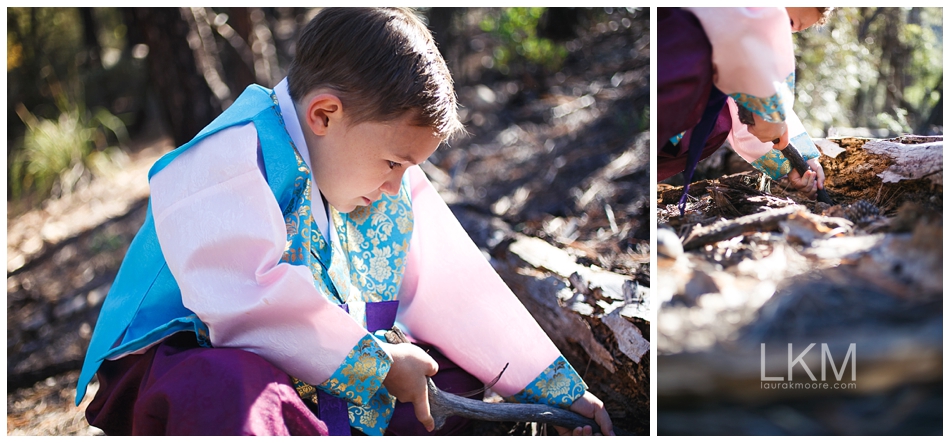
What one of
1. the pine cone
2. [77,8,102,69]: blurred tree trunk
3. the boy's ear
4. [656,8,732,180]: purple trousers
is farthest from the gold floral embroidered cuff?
[77,8,102,69]: blurred tree trunk

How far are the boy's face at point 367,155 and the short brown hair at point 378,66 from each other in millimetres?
23

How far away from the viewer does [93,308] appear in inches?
117

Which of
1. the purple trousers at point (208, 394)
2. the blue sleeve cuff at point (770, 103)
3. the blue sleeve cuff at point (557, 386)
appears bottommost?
the blue sleeve cuff at point (557, 386)

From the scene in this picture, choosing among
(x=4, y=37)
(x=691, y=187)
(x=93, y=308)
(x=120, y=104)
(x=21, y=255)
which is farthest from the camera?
(x=120, y=104)

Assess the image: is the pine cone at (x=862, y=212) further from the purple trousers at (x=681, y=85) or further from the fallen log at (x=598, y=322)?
the fallen log at (x=598, y=322)

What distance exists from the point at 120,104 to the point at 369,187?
5.01m

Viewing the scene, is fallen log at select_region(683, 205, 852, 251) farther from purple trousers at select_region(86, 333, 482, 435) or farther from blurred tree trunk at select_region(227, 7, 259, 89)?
blurred tree trunk at select_region(227, 7, 259, 89)

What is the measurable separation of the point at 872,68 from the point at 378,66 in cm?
104

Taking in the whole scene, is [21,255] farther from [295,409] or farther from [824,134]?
[824,134]

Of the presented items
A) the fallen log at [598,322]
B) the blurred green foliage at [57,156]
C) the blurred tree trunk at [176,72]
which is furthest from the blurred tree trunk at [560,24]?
the fallen log at [598,322]

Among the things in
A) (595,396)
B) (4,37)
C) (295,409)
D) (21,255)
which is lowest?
(21,255)

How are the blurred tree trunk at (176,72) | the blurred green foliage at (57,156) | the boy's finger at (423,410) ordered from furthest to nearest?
the blurred green foliage at (57,156), the blurred tree trunk at (176,72), the boy's finger at (423,410)

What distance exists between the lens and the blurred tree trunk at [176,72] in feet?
10.5
